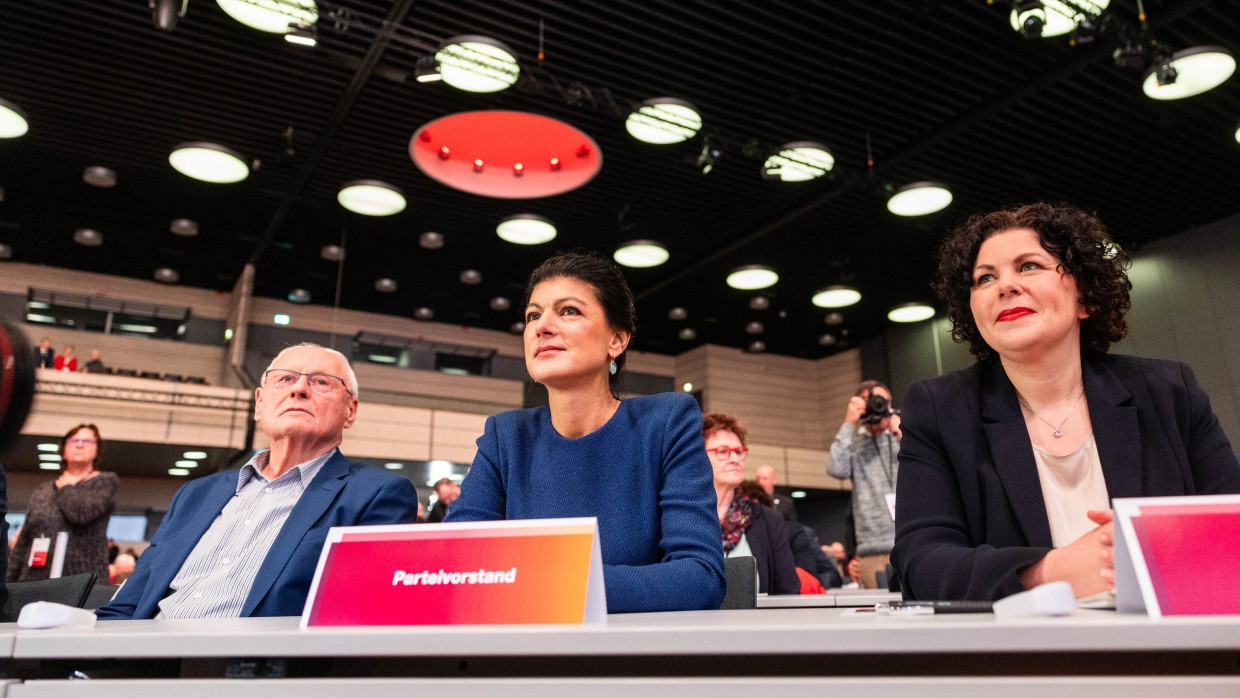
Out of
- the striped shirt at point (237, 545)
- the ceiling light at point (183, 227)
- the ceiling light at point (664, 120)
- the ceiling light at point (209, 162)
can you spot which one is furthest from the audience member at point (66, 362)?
the striped shirt at point (237, 545)

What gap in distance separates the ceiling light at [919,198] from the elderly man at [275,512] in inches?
263

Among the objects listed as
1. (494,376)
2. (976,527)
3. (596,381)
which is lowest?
(976,527)

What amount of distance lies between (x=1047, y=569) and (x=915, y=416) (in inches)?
19.2

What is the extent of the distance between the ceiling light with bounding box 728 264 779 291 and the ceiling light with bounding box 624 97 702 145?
A: 3619 mm

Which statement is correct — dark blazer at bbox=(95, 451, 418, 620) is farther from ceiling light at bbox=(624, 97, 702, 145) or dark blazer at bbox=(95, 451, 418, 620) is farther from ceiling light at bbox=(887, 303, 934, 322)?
ceiling light at bbox=(887, 303, 934, 322)

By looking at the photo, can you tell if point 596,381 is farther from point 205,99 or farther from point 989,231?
point 205,99

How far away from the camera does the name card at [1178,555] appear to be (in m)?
0.78

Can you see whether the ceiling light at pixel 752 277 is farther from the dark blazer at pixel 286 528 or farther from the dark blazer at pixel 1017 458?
the dark blazer at pixel 1017 458

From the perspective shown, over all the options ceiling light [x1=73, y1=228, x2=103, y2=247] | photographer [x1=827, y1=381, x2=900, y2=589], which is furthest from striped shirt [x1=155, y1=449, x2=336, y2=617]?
ceiling light [x1=73, y1=228, x2=103, y2=247]

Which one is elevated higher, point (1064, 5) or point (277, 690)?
point (1064, 5)

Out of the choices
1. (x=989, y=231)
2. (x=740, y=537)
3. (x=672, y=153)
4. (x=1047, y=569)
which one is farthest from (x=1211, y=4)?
(x=1047, y=569)

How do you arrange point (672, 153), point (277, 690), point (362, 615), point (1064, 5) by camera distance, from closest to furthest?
point (277, 690), point (362, 615), point (1064, 5), point (672, 153)

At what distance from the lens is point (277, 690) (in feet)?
2.42

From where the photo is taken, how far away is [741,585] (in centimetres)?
192
